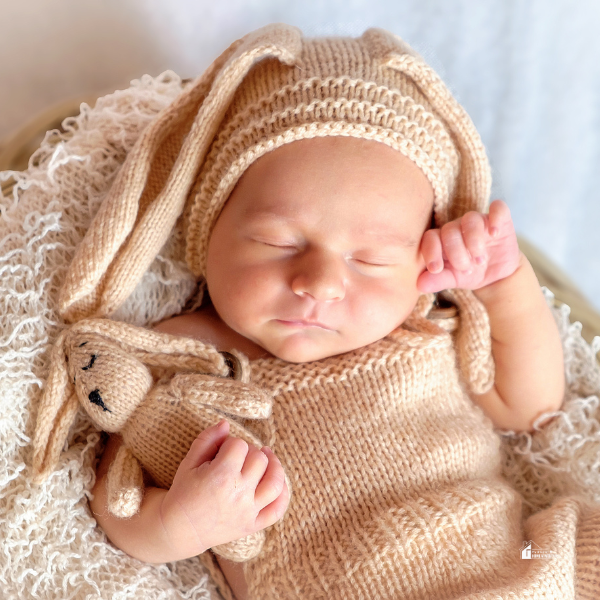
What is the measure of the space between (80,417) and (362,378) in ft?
1.80

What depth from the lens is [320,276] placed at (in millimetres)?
1058

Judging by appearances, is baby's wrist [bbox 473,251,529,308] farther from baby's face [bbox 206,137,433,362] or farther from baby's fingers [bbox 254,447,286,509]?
baby's fingers [bbox 254,447,286,509]

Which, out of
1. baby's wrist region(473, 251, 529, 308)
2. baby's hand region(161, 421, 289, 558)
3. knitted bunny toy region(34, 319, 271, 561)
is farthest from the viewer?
baby's wrist region(473, 251, 529, 308)

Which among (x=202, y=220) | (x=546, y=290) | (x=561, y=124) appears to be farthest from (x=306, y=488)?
(x=561, y=124)

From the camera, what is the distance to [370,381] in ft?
3.87

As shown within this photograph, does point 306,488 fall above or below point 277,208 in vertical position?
below

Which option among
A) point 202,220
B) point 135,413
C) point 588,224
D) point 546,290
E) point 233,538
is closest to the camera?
point 233,538

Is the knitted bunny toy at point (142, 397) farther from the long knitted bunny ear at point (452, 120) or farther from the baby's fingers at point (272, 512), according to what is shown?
the long knitted bunny ear at point (452, 120)

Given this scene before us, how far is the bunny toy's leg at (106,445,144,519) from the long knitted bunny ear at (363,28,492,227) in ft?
2.38

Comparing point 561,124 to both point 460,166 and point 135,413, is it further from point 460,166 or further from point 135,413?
point 135,413

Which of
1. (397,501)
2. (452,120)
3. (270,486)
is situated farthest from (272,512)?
(452,120)

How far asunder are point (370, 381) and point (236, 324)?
0.87 ft

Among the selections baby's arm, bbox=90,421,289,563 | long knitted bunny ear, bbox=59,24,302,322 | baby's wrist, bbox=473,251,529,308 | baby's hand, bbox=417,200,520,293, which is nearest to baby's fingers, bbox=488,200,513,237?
baby's hand, bbox=417,200,520,293

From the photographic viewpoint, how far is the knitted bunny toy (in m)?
1.09
